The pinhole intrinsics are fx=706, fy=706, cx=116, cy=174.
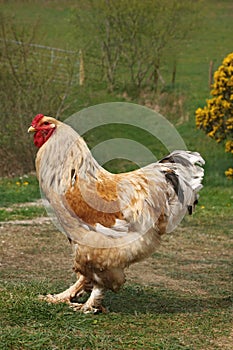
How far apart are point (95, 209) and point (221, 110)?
1123 centimetres

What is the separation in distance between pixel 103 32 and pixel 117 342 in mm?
21000

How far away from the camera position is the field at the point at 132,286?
5.98 m

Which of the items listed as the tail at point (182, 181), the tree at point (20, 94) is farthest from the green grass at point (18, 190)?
the tail at point (182, 181)

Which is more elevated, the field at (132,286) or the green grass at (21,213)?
the field at (132,286)

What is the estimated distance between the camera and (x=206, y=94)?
2638 centimetres

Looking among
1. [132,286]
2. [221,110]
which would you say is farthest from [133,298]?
[221,110]

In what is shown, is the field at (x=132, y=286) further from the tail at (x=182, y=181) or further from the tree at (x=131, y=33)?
the tree at (x=131, y=33)

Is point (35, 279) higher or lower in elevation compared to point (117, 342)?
lower

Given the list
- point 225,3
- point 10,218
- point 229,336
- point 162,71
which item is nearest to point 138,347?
point 229,336

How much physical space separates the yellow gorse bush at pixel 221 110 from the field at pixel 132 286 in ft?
3.69

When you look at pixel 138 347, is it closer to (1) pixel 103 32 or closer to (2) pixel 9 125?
(2) pixel 9 125

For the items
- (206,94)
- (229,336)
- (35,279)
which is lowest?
(206,94)

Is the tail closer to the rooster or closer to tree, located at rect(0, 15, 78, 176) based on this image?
the rooster

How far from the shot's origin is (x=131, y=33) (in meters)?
24.9
